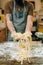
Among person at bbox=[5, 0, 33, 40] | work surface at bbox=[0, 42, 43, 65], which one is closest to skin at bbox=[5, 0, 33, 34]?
person at bbox=[5, 0, 33, 40]

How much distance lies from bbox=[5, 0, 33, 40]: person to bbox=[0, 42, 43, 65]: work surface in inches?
3.8

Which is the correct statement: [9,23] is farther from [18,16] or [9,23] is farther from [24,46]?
[24,46]

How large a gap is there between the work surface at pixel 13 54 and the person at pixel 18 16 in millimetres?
97

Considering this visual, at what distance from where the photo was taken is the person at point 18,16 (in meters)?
1.18

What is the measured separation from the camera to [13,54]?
41.6 inches

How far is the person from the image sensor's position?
1182 mm

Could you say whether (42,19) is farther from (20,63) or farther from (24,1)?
(20,63)

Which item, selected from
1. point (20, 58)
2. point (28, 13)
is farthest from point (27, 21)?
point (20, 58)

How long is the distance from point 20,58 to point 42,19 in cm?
37

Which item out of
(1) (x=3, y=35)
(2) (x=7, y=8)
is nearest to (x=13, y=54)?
(1) (x=3, y=35)

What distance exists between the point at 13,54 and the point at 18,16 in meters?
0.29

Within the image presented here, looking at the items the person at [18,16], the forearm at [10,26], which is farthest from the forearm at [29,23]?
the forearm at [10,26]

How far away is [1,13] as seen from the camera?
Result: 4.03ft

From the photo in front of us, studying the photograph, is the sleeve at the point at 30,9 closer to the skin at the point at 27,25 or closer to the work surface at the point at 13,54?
the skin at the point at 27,25
